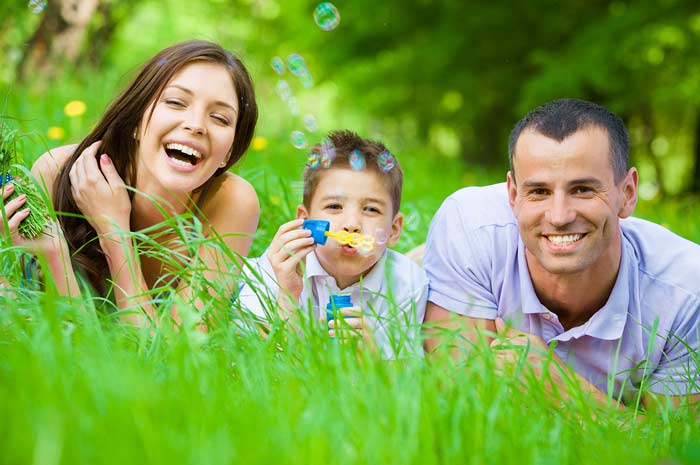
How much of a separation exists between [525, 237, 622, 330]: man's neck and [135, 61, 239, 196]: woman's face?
1.06 meters

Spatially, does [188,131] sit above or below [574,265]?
above

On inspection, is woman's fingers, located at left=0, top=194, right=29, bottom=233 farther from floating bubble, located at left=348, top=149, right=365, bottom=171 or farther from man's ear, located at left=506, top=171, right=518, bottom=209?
man's ear, located at left=506, top=171, right=518, bottom=209

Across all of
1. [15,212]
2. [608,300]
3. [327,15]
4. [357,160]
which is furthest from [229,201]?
[608,300]

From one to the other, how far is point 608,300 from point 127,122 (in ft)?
5.39

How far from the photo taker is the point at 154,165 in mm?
2590

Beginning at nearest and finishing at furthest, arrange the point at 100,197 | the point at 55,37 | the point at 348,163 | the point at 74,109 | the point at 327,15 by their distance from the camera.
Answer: the point at 100,197, the point at 348,163, the point at 327,15, the point at 74,109, the point at 55,37

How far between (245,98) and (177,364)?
135 cm

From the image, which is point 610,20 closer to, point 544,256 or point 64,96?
point 64,96

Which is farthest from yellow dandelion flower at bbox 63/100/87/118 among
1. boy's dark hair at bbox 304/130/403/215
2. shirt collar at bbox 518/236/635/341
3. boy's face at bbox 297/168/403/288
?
shirt collar at bbox 518/236/635/341

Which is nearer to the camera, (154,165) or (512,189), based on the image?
(512,189)

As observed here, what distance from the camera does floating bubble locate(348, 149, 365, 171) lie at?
8.75 feet

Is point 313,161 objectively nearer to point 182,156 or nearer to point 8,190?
point 182,156

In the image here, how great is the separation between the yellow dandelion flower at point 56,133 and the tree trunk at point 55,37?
6.49ft

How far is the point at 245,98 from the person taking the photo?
2.78 m
